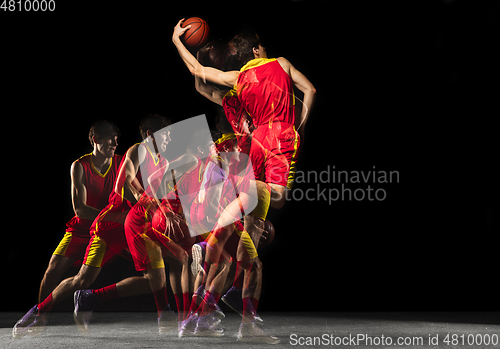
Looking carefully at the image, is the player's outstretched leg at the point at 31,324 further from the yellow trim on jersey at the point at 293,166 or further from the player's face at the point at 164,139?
the yellow trim on jersey at the point at 293,166

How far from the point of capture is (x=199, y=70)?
175 inches

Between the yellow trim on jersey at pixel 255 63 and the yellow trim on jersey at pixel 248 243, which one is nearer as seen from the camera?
the yellow trim on jersey at pixel 248 243

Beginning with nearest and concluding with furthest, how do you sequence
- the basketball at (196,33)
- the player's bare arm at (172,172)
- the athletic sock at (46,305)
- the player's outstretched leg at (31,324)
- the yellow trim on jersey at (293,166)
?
the player's outstretched leg at (31,324)
the athletic sock at (46,305)
the player's bare arm at (172,172)
the yellow trim on jersey at (293,166)
the basketball at (196,33)

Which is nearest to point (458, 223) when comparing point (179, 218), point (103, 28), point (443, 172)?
point (443, 172)

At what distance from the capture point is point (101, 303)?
Answer: 3969 mm

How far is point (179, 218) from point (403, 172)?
222 cm

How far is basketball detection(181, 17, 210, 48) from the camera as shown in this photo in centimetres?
440

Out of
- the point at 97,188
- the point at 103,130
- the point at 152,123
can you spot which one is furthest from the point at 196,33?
the point at 97,188

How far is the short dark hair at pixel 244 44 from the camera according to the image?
4.35 metres

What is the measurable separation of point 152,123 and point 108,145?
417mm

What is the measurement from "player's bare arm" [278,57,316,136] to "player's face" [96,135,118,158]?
1.59 metres

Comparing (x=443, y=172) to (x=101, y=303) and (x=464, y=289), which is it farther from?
(x=101, y=303)

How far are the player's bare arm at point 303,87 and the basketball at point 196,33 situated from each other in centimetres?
69

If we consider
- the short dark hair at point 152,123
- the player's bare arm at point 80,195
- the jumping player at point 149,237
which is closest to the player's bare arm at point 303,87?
the short dark hair at point 152,123
